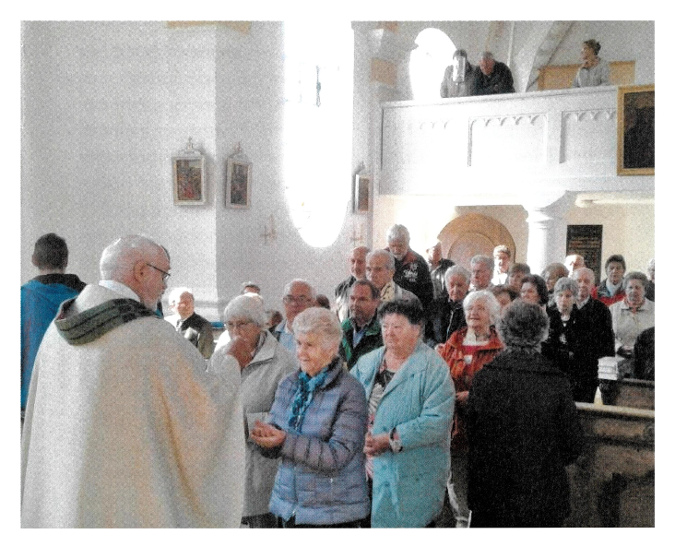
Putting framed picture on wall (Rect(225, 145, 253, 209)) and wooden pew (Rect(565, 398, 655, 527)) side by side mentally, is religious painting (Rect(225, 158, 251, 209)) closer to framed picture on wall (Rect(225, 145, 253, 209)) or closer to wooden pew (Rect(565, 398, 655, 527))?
framed picture on wall (Rect(225, 145, 253, 209))

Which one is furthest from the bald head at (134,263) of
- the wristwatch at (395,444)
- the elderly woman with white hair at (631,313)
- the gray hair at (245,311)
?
the elderly woman with white hair at (631,313)

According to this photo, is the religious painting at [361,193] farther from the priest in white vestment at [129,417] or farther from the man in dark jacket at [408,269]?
the priest in white vestment at [129,417]

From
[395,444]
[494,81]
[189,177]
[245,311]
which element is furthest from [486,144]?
[395,444]

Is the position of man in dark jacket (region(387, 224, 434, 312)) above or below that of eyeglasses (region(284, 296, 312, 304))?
above

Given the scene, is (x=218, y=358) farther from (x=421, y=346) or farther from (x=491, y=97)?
(x=491, y=97)

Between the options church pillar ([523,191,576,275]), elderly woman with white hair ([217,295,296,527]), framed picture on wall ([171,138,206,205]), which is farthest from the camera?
church pillar ([523,191,576,275])

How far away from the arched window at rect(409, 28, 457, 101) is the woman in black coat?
475cm

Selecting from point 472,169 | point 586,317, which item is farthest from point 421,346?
point 472,169

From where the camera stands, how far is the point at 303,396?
11.9ft

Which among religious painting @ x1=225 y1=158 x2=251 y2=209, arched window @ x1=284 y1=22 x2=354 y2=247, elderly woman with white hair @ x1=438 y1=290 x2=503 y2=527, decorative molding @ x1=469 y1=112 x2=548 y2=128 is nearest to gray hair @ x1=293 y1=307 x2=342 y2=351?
elderly woman with white hair @ x1=438 y1=290 x2=503 y2=527

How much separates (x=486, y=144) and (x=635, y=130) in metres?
3.03

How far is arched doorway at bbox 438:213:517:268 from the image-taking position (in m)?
9.80

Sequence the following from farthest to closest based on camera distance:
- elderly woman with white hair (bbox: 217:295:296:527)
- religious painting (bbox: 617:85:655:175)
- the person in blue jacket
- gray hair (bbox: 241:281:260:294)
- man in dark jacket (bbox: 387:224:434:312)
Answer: gray hair (bbox: 241:281:260:294), man in dark jacket (bbox: 387:224:434:312), religious painting (bbox: 617:85:655:175), the person in blue jacket, elderly woman with white hair (bbox: 217:295:296:527)
